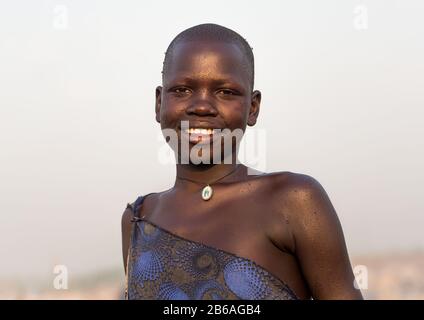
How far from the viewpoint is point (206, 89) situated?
11.4 ft

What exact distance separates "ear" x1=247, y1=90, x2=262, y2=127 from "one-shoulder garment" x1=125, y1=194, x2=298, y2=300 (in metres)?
0.78

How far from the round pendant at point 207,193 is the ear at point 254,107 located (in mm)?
440

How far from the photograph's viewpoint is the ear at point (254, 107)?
3.73 m

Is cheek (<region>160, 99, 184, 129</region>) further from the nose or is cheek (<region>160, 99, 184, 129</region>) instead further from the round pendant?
the round pendant

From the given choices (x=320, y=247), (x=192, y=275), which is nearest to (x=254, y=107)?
(x=320, y=247)

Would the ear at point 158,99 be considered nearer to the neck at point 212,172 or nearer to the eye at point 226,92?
the neck at point 212,172

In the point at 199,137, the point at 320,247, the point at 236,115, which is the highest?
the point at 236,115

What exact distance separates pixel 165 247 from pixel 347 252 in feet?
3.04

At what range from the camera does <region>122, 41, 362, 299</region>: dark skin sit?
3293mm

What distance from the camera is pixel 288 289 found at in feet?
10.8

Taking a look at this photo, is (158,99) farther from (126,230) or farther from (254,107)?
(126,230)

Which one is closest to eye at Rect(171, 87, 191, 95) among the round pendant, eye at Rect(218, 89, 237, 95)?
eye at Rect(218, 89, 237, 95)

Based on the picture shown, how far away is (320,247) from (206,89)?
3.25 feet

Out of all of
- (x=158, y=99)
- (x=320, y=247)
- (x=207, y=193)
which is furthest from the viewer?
(x=158, y=99)
